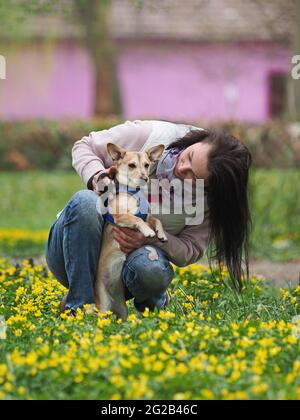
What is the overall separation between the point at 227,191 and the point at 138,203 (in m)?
0.49

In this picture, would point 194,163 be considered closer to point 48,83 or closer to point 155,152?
point 155,152

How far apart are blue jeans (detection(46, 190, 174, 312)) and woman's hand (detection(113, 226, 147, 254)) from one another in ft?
0.17

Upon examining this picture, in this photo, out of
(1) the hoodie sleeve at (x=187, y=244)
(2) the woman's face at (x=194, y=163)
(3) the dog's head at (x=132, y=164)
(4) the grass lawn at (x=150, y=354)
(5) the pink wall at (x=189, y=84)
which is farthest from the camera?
(5) the pink wall at (x=189, y=84)

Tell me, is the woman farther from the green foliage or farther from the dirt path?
the green foliage

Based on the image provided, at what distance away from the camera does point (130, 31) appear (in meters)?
20.7

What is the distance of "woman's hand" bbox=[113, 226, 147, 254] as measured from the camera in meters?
4.38

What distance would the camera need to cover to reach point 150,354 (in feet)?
12.3

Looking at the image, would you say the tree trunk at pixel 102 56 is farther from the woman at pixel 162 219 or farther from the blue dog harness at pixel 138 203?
the blue dog harness at pixel 138 203

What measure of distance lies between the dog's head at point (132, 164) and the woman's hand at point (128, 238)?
27 centimetres

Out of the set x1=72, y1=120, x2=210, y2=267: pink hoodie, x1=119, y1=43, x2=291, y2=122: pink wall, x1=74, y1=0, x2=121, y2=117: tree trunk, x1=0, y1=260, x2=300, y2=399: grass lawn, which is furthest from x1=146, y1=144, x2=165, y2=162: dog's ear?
x1=119, y1=43, x2=291, y2=122: pink wall

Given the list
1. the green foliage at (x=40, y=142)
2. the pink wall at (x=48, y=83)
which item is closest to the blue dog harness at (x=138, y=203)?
the green foliage at (x=40, y=142)

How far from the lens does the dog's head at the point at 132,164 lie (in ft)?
13.8

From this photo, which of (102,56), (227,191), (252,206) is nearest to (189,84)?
(102,56)
